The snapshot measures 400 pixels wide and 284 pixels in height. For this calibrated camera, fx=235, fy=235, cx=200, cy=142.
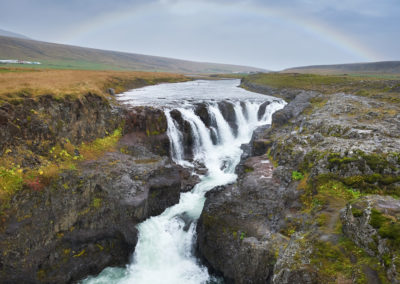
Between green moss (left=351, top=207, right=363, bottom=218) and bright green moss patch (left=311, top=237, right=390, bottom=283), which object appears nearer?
bright green moss patch (left=311, top=237, right=390, bottom=283)

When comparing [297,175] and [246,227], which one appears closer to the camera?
[246,227]

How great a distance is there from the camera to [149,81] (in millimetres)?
79312

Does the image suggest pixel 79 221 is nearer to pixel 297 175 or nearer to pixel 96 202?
pixel 96 202

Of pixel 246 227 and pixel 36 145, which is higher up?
pixel 36 145

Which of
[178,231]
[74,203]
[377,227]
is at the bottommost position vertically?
[178,231]

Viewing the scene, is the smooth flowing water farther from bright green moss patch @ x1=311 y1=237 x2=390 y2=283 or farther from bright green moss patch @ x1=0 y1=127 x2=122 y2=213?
bright green moss patch @ x1=311 y1=237 x2=390 y2=283

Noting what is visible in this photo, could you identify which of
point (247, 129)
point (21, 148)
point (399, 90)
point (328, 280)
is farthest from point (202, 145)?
point (399, 90)

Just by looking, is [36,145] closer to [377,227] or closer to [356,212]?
[356,212]

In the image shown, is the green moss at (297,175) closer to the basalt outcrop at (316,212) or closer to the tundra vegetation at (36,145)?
the basalt outcrop at (316,212)

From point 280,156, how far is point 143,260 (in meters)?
13.3

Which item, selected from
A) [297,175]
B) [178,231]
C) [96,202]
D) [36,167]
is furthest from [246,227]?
[36,167]

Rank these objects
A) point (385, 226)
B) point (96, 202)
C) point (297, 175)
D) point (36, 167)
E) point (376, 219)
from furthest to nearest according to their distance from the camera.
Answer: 1. point (297, 175)
2. point (96, 202)
3. point (36, 167)
4. point (376, 219)
5. point (385, 226)

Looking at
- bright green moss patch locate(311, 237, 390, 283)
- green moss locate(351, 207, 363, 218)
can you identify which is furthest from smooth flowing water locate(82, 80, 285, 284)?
green moss locate(351, 207, 363, 218)

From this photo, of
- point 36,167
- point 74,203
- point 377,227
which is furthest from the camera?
point 36,167
